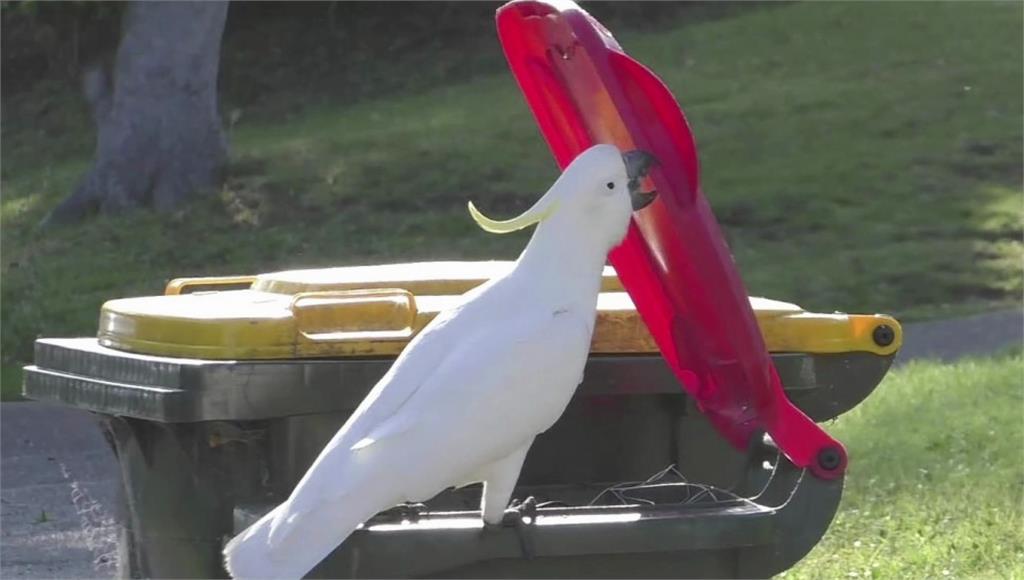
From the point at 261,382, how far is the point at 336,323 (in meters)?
0.26

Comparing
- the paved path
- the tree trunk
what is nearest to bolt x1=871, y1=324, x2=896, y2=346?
the paved path

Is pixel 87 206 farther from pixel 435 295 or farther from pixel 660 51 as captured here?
pixel 435 295

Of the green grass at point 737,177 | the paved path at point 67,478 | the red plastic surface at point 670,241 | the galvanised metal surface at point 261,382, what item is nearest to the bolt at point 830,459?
Answer: the red plastic surface at point 670,241

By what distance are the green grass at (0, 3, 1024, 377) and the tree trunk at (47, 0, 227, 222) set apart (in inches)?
11.2

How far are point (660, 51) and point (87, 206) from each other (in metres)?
6.50

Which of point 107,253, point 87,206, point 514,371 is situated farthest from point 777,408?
point 87,206

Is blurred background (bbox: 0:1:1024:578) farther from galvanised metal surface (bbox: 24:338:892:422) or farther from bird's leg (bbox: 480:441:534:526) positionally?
bird's leg (bbox: 480:441:534:526)

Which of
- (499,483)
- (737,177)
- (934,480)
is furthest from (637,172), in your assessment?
(737,177)

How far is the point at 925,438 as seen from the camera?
7.09 m

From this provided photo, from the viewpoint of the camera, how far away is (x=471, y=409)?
333 cm

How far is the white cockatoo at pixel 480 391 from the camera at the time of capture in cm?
325

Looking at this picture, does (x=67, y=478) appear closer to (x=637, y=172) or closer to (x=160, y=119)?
(x=637, y=172)

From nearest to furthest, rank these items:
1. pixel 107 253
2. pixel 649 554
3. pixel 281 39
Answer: pixel 649 554
pixel 107 253
pixel 281 39

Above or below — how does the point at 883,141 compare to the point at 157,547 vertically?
below
